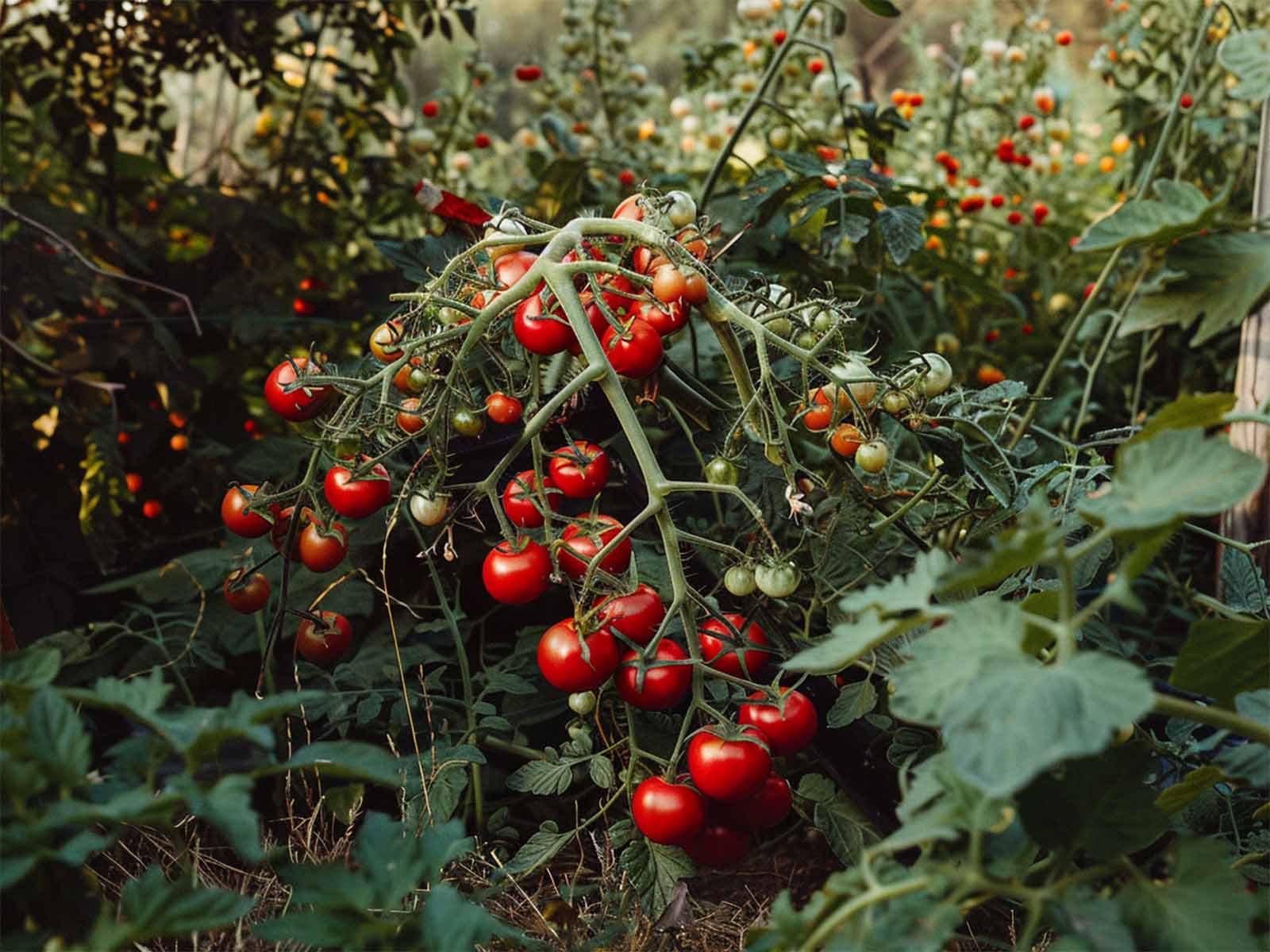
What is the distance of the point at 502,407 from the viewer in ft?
2.89

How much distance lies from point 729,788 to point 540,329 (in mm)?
368

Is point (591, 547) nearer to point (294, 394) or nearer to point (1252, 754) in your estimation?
point (294, 394)

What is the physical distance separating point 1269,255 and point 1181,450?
208 mm

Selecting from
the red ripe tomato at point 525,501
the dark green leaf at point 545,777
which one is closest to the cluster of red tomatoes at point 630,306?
the red ripe tomato at point 525,501

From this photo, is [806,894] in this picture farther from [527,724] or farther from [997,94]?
[997,94]

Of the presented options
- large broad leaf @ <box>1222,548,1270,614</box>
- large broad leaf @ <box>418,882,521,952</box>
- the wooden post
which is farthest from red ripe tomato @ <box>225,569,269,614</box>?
the wooden post

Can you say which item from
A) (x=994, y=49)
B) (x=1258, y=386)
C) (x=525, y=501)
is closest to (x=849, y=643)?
(x=525, y=501)

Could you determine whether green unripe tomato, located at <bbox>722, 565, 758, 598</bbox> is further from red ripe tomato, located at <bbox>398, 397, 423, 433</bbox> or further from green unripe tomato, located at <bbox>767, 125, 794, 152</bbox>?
green unripe tomato, located at <bbox>767, 125, 794, 152</bbox>

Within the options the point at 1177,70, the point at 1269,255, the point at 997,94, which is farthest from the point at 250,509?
the point at 997,94

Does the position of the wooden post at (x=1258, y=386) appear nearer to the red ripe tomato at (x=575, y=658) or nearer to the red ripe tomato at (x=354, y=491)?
the red ripe tomato at (x=575, y=658)

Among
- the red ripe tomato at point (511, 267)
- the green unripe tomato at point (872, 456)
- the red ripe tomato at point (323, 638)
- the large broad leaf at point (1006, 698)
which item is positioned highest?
the red ripe tomato at point (511, 267)

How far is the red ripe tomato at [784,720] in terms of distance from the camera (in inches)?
31.8

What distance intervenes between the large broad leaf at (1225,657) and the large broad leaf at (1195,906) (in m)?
0.13

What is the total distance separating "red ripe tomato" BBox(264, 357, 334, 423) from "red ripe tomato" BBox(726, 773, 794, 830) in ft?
1.50
